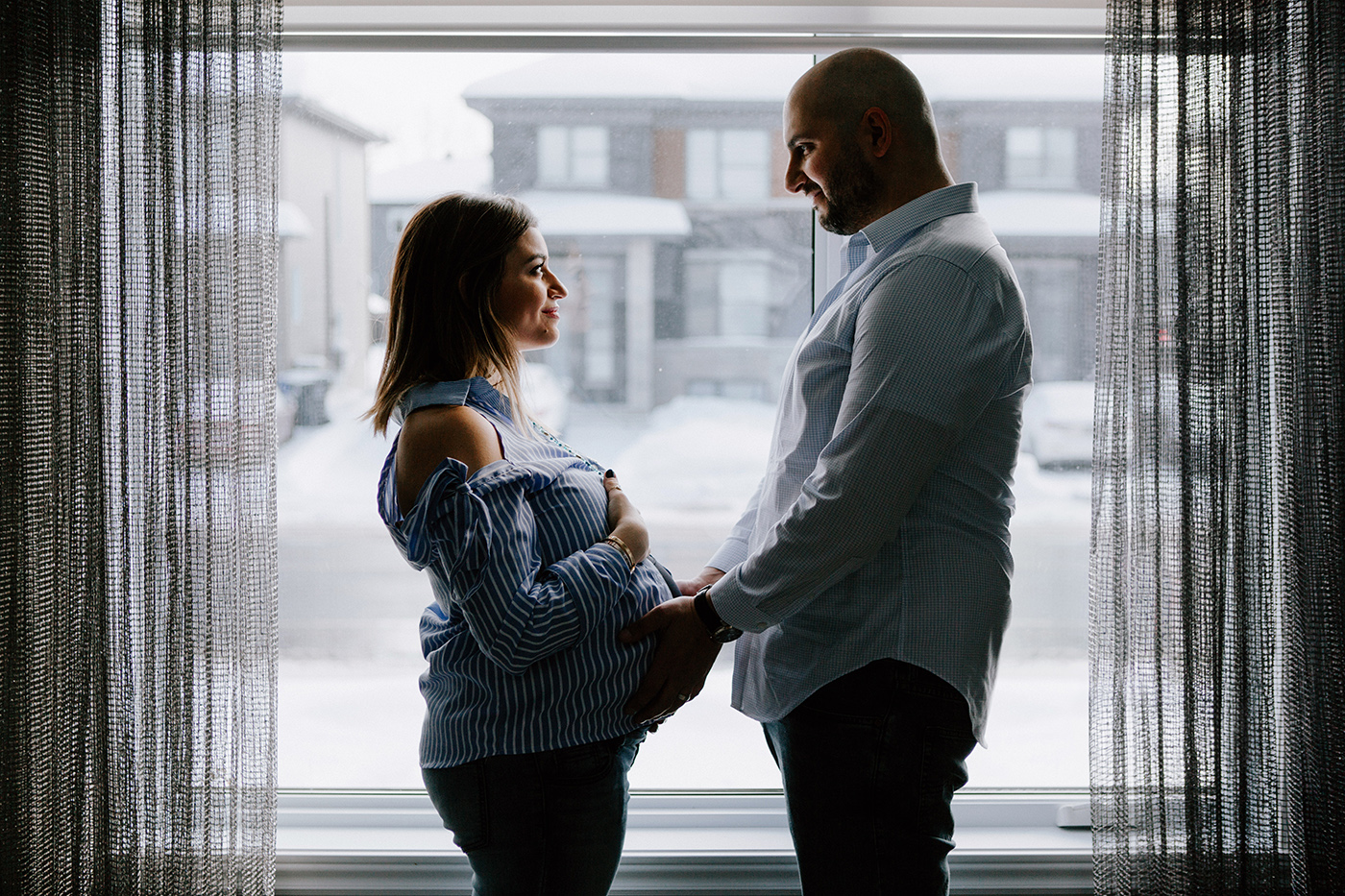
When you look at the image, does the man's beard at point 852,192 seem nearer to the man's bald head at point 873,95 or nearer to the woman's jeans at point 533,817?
the man's bald head at point 873,95

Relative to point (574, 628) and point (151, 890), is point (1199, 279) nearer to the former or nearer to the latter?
point (574, 628)

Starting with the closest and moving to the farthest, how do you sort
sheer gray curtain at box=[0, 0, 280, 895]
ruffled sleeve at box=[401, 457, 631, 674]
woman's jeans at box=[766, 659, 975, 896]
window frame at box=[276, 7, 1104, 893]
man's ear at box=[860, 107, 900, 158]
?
ruffled sleeve at box=[401, 457, 631, 674], woman's jeans at box=[766, 659, 975, 896], man's ear at box=[860, 107, 900, 158], sheer gray curtain at box=[0, 0, 280, 895], window frame at box=[276, 7, 1104, 893]

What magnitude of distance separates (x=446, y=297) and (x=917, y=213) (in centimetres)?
69

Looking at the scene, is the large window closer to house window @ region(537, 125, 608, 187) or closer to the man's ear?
house window @ region(537, 125, 608, 187)

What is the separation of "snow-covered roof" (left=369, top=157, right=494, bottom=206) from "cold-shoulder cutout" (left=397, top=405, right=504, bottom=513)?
855mm

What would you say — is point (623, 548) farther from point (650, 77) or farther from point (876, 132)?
point (650, 77)

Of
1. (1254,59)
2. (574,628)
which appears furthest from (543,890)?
(1254,59)

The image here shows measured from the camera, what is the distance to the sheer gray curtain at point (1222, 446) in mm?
1521

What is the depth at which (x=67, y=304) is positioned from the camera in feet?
4.96

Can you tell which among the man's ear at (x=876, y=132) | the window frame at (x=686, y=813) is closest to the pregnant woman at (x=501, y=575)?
the man's ear at (x=876, y=132)

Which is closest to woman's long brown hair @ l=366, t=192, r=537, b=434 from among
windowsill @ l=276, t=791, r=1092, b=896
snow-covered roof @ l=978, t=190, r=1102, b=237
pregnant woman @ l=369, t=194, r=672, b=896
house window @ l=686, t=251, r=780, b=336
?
pregnant woman @ l=369, t=194, r=672, b=896

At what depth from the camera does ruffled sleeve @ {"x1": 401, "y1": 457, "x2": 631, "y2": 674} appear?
3.76ft

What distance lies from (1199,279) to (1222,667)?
655 millimetres

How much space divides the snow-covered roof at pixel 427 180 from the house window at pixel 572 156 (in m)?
0.11
